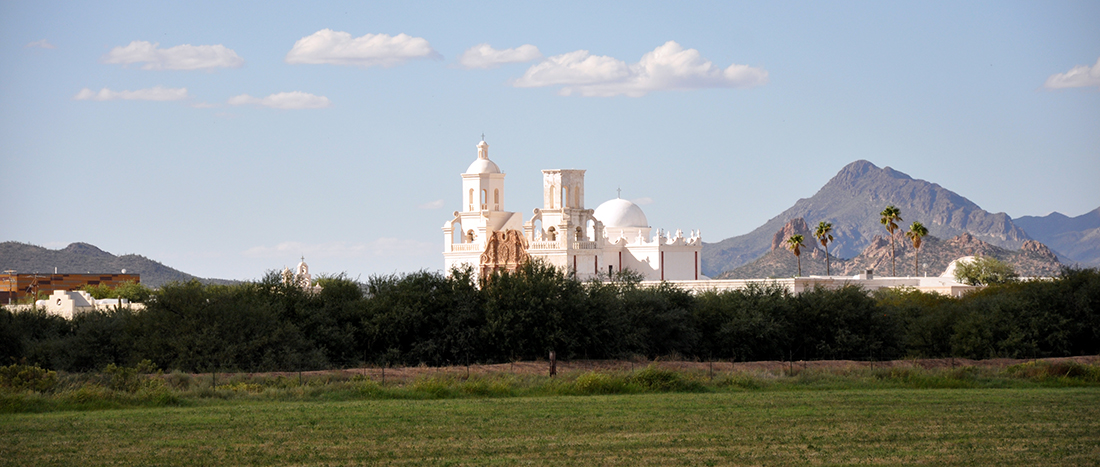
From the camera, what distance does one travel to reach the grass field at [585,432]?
1688 centimetres

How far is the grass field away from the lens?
1688 centimetres

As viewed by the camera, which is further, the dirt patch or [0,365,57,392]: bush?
the dirt patch

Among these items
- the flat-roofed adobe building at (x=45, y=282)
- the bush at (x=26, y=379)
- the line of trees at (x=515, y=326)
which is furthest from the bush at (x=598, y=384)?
the flat-roofed adobe building at (x=45, y=282)

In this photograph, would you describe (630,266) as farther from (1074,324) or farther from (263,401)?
(263,401)

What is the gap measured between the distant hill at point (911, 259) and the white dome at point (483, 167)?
6578 cm

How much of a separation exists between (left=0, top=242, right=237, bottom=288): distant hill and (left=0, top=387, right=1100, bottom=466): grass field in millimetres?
132603

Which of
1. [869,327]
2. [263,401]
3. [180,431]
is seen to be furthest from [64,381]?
[869,327]

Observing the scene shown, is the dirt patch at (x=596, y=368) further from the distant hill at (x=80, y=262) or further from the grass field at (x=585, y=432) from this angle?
the distant hill at (x=80, y=262)

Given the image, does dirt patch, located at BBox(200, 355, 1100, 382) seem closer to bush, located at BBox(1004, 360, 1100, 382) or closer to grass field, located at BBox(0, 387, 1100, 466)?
bush, located at BBox(1004, 360, 1100, 382)

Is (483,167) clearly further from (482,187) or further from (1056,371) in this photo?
(1056,371)

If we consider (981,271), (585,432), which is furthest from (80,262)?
(585,432)

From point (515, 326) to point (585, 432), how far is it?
1955 centimetres

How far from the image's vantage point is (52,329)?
4088 centimetres

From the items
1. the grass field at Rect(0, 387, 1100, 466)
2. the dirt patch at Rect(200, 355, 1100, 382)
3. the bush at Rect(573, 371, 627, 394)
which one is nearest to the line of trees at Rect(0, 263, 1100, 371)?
the dirt patch at Rect(200, 355, 1100, 382)
